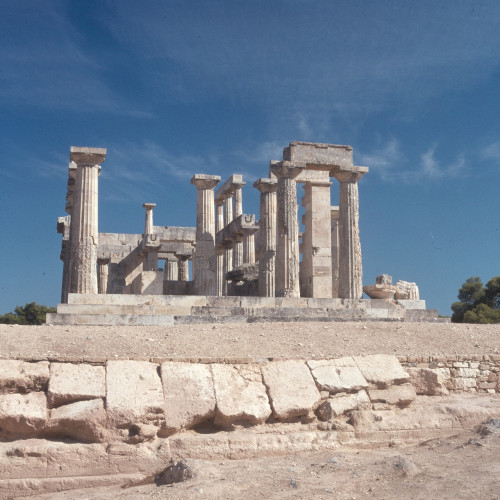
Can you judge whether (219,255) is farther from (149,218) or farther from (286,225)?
(286,225)

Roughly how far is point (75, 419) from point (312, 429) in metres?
2.80

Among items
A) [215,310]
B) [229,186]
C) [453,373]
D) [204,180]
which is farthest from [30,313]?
[453,373]

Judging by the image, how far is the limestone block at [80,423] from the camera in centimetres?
664

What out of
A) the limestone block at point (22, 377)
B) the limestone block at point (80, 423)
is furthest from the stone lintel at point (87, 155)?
the limestone block at point (80, 423)

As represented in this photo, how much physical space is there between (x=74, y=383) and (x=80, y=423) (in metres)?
0.52

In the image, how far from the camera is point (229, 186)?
26.2 meters

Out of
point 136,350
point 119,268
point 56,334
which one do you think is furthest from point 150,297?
point 119,268

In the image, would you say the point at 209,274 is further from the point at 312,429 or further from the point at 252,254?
the point at 312,429

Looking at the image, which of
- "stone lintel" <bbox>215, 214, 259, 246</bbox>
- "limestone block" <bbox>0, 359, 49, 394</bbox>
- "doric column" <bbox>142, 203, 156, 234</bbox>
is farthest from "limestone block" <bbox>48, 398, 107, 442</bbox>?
"doric column" <bbox>142, 203, 156, 234</bbox>

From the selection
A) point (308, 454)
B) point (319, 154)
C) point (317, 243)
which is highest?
point (319, 154)

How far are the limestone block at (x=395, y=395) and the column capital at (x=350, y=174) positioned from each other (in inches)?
478

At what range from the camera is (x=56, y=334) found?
10039mm

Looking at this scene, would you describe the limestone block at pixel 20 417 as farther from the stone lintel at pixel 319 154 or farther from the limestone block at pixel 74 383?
the stone lintel at pixel 319 154

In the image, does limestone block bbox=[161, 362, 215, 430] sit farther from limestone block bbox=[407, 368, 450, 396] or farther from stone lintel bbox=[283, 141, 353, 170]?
stone lintel bbox=[283, 141, 353, 170]
